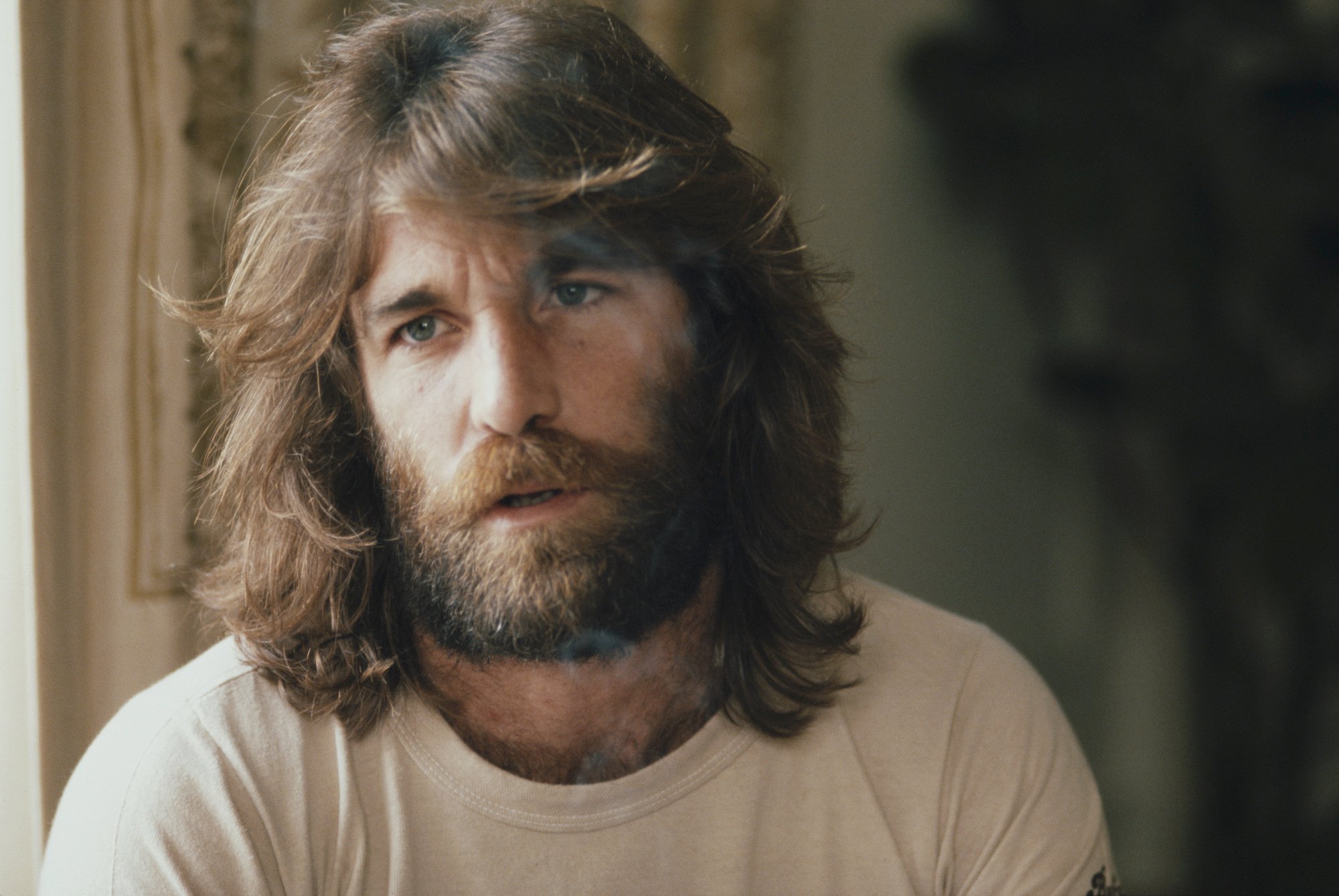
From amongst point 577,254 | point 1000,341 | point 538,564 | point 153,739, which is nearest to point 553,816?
point 538,564

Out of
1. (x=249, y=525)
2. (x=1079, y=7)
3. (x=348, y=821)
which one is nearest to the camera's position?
(x=348, y=821)

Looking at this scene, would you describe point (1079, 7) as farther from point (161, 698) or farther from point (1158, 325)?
point (161, 698)

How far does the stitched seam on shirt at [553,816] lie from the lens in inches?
29.4

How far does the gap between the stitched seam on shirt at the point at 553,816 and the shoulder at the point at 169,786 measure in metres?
0.08

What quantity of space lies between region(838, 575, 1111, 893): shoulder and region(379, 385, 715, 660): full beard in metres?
0.19

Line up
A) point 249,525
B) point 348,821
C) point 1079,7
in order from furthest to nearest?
point 1079,7 < point 249,525 < point 348,821

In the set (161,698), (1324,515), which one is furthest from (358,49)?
(1324,515)

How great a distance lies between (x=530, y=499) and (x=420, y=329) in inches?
5.5

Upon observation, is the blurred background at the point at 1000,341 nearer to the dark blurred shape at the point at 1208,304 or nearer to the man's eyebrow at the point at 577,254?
the dark blurred shape at the point at 1208,304

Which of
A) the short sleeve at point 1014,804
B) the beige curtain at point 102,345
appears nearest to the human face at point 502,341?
the beige curtain at point 102,345

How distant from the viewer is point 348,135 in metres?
0.76

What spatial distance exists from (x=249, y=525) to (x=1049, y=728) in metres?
0.69

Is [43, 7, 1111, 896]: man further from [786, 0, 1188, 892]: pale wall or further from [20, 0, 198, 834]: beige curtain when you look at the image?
[786, 0, 1188, 892]: pale wall

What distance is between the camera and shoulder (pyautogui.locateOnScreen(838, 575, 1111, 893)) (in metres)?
0.81
